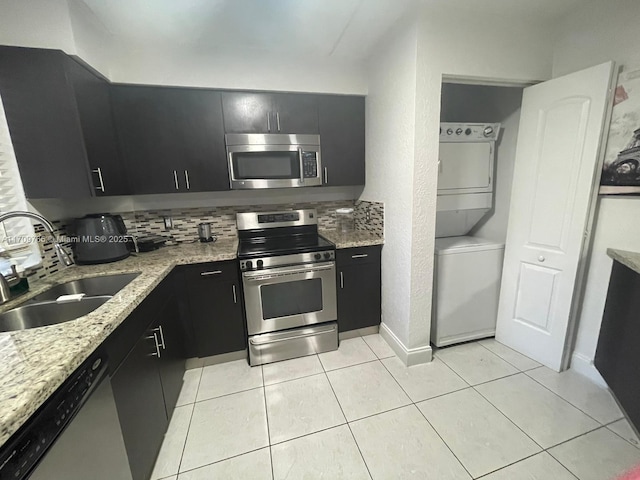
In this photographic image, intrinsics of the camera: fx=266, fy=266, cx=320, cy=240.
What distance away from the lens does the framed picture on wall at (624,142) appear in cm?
150

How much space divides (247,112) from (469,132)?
178 centimetres

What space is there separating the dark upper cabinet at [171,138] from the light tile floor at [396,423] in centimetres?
151

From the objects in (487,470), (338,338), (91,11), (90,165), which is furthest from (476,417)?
(91,11)

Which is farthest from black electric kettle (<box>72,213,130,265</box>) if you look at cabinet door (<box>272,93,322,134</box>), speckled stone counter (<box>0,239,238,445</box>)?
cabinet door (<box>272,93,322,134</box>)

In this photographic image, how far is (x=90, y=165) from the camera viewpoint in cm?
159

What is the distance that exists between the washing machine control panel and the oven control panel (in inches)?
50.6

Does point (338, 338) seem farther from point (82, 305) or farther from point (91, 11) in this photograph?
point (91, 11)

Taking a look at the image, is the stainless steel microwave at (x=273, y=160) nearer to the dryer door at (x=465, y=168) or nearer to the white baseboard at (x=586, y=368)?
the dryer door at (x=465, y=168)

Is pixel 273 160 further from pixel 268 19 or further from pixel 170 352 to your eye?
pixel 170 352

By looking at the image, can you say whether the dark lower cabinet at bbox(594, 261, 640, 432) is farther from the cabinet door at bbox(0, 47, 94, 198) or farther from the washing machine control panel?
the cabinet door at bbox(0, 47, 94, 198)

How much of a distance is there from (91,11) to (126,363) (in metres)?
1.99

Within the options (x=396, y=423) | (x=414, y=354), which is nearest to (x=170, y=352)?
(x=396, y=423)

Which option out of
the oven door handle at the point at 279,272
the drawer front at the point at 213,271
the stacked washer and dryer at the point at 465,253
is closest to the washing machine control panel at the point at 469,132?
the stacked washer and dryer at the point at 465,253

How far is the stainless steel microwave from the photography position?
214cm
